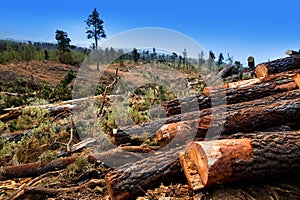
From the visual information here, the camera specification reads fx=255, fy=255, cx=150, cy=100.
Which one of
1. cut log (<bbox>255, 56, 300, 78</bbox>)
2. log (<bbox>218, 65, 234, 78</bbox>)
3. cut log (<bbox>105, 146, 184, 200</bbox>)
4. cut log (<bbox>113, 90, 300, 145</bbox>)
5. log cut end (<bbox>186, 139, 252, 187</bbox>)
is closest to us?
log cut end (<bbox>186, 139, 252, 187</bbox>)

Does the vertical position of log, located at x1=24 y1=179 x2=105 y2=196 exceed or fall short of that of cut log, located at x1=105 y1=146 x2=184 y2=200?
it falls short

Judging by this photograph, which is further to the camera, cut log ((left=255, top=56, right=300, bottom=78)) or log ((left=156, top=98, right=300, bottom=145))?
cut log ((left=255, top=56, right=300, bottom=78))

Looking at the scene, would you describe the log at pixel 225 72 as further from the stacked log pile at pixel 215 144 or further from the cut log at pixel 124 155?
the cut log at pixel 124 155

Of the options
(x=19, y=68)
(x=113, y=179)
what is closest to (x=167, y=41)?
(x=113, y=179)

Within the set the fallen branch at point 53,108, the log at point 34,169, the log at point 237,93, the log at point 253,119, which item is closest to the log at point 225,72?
the fallen branch at point 53,108

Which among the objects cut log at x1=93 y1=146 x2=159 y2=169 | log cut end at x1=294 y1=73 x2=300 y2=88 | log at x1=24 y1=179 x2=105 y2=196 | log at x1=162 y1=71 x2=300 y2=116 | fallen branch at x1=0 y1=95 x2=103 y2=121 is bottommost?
log at x1=24 y1=179 x2=105 y2=196

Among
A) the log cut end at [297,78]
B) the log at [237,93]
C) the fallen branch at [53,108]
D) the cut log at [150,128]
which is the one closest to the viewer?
the cut log at [150,128]

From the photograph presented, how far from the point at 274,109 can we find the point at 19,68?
2157 cm

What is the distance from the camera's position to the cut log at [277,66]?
496 centimetres

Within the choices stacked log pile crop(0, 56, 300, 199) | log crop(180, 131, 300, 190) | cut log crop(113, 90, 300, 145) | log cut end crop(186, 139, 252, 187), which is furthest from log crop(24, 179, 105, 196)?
log cut end crop(186, 139, 252, 187)

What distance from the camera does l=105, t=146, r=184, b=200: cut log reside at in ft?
8.40

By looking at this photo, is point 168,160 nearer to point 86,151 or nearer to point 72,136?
point 86,151

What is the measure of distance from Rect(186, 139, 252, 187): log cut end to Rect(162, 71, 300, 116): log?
1779mm

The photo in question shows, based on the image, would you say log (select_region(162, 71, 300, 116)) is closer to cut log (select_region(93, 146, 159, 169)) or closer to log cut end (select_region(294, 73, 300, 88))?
log cut end (select_region(294, 73, 300, 88))
